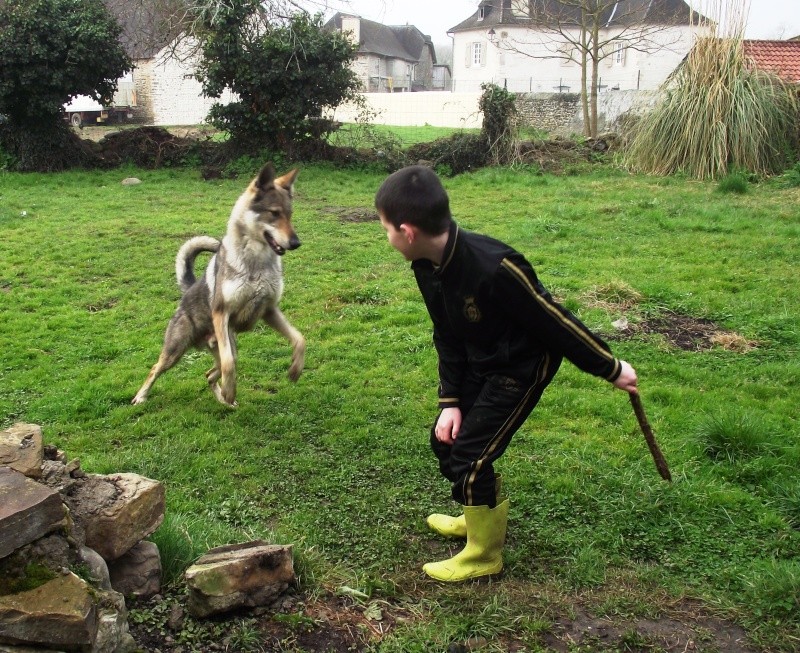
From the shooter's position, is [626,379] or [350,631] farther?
[626,379]

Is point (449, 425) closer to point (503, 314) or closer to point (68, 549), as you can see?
point (503, 314)

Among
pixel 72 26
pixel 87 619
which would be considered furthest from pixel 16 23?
pixel 87 619

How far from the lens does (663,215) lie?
11492 mm

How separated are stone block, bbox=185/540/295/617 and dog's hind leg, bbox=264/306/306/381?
7.83ft

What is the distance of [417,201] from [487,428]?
1135mm

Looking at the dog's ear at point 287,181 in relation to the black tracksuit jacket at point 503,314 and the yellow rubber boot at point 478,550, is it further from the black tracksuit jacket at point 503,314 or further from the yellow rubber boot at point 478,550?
the yellow rubber boot at point 478,550

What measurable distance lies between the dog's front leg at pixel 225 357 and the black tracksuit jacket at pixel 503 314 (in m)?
2.48

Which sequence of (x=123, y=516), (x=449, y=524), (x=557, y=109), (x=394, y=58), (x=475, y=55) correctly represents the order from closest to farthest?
(x=123, y=516) < (x=449, y=524) < (x=557, y=109) < (x=475, y=55) < (x=394, y=58)

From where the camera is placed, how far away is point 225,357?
17.5 feet

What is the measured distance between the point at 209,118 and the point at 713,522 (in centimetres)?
1726

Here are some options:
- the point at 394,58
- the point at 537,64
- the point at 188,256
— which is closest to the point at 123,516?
the point at 188,256

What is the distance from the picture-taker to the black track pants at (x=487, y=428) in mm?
3266

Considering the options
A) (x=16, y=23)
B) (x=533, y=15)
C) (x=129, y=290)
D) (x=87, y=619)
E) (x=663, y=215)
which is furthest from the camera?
A: (x=533, y=15)

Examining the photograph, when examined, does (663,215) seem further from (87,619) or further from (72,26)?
(72,26)
